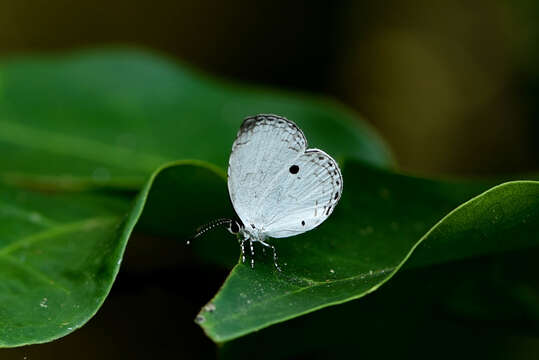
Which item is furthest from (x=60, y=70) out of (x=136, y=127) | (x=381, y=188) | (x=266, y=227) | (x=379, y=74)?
(x=379, y=74)

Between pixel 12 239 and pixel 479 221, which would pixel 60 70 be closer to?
pixel 12 239

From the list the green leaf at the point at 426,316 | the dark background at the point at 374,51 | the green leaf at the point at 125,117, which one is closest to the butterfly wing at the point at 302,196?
the green leaf at the point at 426,316

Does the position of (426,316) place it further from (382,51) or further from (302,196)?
(382,51)

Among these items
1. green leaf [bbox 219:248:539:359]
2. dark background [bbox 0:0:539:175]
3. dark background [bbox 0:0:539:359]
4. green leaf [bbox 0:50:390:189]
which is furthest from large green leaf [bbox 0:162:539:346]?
dark background [bbox 0:0:539:175]

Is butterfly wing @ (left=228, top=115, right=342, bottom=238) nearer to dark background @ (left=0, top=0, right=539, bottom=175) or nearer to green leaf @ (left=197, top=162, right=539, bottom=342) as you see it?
green leaf @ (left=197, top=162, right=539, bottom=342)

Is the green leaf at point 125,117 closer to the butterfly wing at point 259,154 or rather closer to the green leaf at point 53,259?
the green leaf at point 53,259
